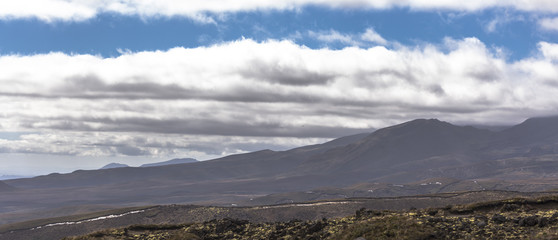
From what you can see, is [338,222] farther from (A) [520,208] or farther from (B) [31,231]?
(B) [31,231]

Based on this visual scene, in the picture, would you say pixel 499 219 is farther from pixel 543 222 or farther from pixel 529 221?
pixel 543 222

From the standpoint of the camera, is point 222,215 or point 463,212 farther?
point 222,215

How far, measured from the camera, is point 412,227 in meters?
45.7

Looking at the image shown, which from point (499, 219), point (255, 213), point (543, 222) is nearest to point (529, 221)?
point (543, 222)

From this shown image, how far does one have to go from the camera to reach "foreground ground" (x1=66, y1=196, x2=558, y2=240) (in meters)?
44.4

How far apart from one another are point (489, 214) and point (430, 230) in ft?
34.2

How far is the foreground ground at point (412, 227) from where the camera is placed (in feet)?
146

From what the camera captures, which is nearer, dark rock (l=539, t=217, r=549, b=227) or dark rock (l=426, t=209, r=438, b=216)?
dark rock (l=539, t=217, r=549, b=227)

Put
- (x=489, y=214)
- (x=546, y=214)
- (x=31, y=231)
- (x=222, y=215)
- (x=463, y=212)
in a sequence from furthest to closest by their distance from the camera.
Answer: (x=31, y=231) → (x=222, y=215) → (x=463, y=212) → (x=489, y=214) → (x=546, y=214)

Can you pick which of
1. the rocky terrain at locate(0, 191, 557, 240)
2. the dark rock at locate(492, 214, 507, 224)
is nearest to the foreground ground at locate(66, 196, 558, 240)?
the dark rock at locate(492, 214, 507, 224)

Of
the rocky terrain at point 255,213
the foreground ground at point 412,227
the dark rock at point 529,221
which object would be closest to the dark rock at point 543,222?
the foreground ground at point 412,227

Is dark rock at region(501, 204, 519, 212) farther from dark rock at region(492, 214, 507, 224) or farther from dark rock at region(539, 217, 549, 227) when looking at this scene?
dark rock at region(539, 217, 549, 227)

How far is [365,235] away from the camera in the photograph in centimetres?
4591

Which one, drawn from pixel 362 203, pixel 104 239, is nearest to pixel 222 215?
pixel 362 203
